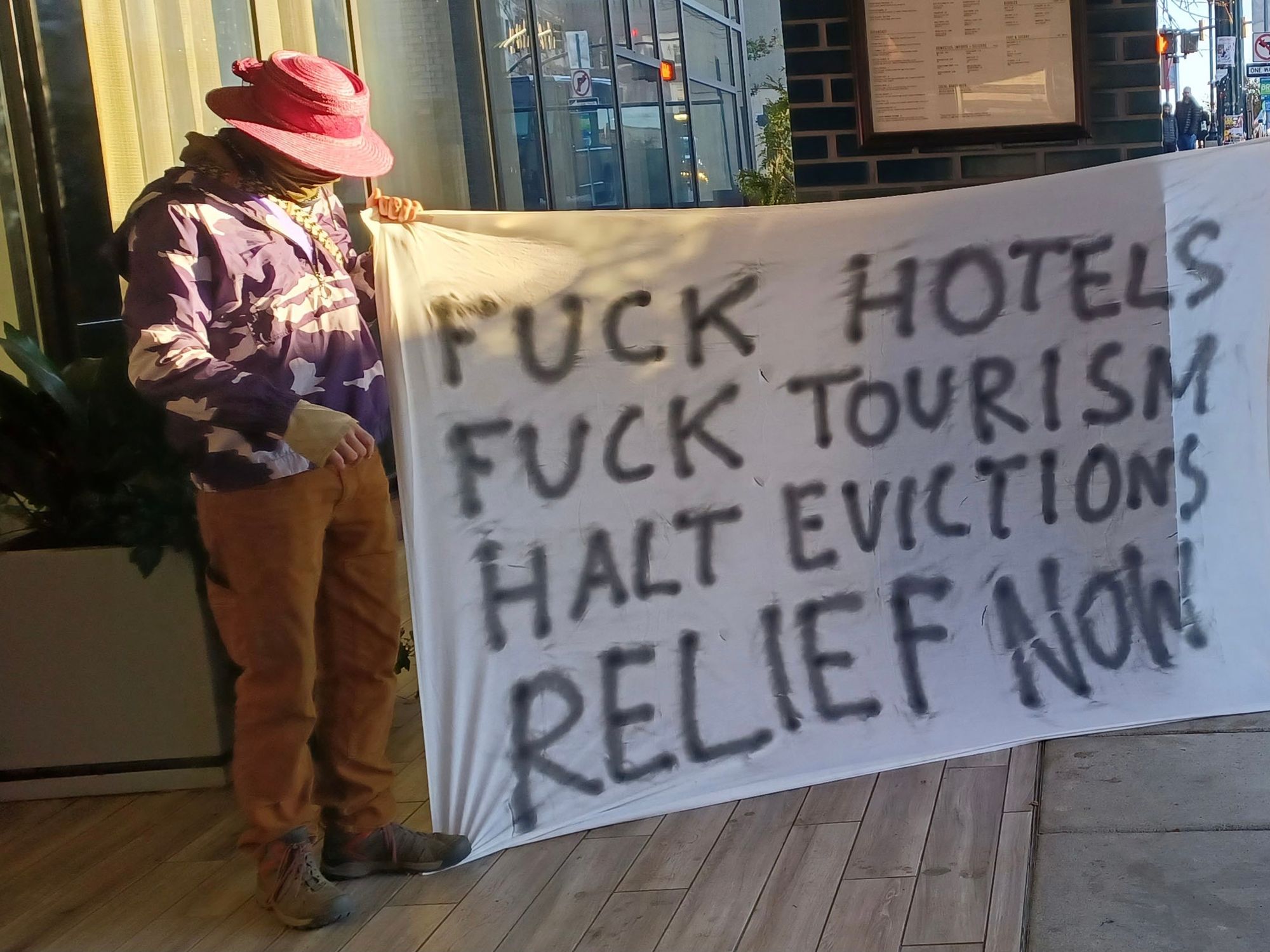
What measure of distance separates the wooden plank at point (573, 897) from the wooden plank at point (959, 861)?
1.88ft

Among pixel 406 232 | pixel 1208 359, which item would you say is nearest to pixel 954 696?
pixel 1208 359

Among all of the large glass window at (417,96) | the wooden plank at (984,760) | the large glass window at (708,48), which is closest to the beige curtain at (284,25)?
the large glass window at (417,96)

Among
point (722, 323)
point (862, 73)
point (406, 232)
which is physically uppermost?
point (862, 73)

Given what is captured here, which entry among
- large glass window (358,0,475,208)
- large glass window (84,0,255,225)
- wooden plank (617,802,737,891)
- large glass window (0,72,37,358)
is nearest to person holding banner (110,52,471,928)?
wooden plank (617,802,737,891)

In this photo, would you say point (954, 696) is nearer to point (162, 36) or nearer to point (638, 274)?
point (638, 274)

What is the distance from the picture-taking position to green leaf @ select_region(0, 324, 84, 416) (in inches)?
133

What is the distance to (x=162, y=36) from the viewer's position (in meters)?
5.89

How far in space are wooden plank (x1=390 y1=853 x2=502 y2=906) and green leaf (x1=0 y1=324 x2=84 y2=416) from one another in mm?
1462

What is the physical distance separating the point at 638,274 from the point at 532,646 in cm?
78

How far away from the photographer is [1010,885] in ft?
8.14

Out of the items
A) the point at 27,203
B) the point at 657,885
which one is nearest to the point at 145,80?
Answer: the point at 27,203

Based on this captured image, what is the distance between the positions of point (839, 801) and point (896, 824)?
17 cm

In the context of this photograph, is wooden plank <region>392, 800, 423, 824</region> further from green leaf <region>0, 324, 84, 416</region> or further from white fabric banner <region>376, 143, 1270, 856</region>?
green leaf <region>0, 324, 84, 416</region>

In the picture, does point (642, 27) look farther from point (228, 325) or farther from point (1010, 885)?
point (1010, 885)
